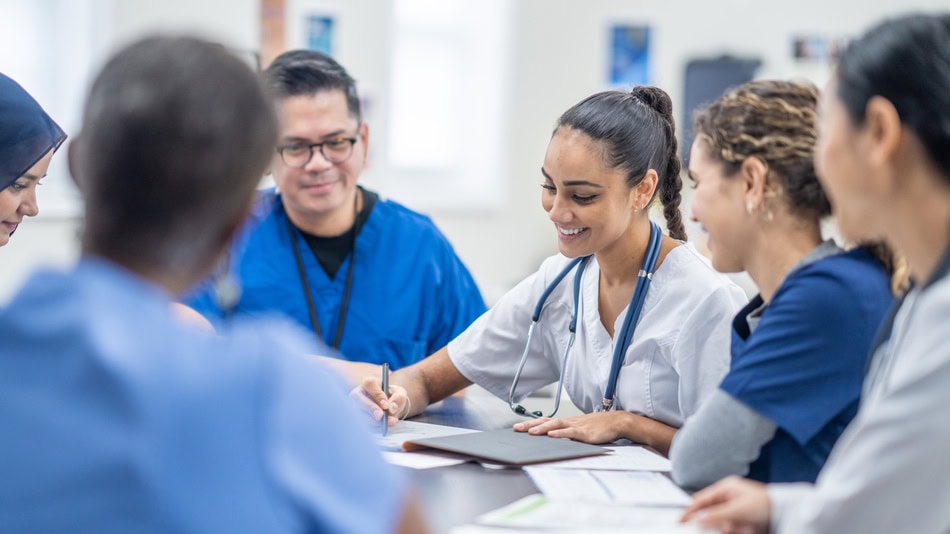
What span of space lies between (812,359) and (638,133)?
758mm

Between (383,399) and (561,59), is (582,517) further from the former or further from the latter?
(561,59)

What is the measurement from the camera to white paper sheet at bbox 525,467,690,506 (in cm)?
141

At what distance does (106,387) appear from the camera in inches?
28.6

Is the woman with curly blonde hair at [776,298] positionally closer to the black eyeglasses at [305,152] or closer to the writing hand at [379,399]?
the writing hand at [379,399]

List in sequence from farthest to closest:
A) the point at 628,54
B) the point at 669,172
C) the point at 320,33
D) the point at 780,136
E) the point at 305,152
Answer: the point at 628,54 → the point at 320,33 → the point at 305,152 → the point at 669,172 → the point at 780,136

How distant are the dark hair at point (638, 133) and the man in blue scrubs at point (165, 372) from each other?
4.00ft

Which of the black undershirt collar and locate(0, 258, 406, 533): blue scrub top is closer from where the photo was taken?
locate(0, 258, 406, 533): blue scrub top

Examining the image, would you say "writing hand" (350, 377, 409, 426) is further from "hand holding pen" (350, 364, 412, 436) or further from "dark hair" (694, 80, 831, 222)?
"dark hair" (694, 80, 831, 222)

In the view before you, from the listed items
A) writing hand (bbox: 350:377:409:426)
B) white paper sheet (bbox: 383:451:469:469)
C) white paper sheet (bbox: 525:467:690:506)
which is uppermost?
white paper sheet (bbox: 525:467:690:506)

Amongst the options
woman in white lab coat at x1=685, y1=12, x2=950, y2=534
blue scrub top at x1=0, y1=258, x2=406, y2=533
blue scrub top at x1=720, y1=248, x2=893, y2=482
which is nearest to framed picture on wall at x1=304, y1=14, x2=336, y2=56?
blue scrub top at x1=720, y1=248, x2=893, y2=482

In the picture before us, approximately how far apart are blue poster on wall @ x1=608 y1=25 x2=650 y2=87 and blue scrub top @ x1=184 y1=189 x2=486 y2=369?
327 centimetres

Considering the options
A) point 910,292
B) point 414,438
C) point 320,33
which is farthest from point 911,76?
point 320,33

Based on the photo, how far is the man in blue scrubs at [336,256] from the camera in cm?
248

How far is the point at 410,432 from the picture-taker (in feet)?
6.18
